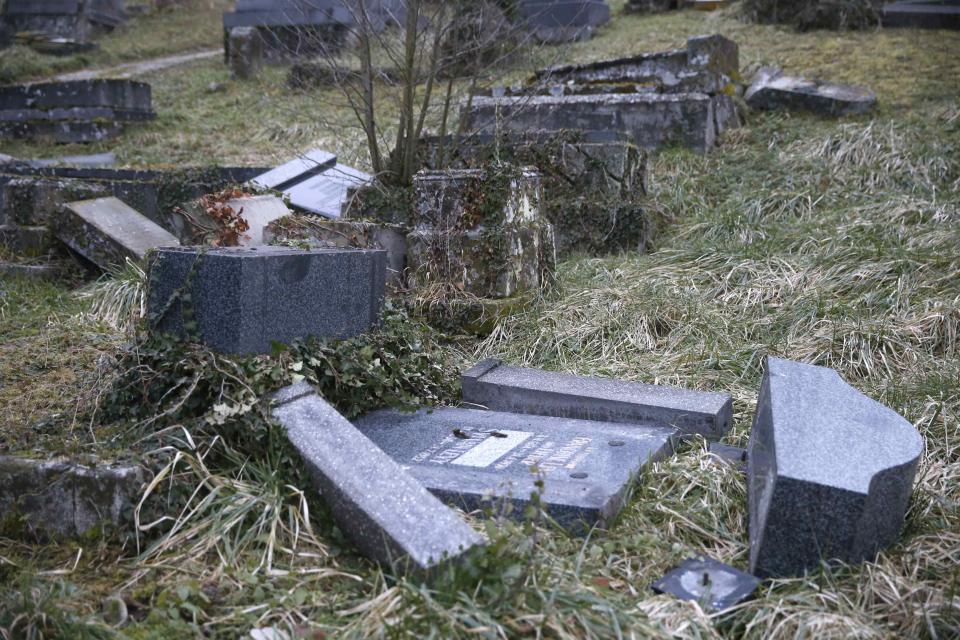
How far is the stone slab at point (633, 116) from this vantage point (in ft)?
26.9

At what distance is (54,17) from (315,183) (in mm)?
14610

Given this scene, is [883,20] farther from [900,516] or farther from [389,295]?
[900,516]

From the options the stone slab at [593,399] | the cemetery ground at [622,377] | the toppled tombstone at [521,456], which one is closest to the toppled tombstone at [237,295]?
the cemetery ground at [622,377]

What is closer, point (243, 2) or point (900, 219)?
point (900, 219)

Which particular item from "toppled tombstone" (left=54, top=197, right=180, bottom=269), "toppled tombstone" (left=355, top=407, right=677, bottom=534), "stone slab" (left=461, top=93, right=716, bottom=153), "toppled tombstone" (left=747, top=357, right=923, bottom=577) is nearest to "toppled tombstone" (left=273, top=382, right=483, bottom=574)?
"toppled tombstone" (left=355, top=407, right=677, bottom=534)

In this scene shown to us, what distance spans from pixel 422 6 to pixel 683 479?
14.3 feet

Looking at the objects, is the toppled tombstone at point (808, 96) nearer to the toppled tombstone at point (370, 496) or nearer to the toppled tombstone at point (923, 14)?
the toppled tombstone at point (923, 14)

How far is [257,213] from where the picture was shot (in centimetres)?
585

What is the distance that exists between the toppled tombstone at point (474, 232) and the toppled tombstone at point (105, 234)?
6.61 ft

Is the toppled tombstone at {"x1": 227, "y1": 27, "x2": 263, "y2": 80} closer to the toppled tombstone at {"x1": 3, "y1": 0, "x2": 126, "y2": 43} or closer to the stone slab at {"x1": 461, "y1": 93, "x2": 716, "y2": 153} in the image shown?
the toppled tombstone at {"x1": 3, "y1": 0, "x2": 126, "y2": 43}

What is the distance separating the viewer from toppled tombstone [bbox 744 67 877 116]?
338 inches

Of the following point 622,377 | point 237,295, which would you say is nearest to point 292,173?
point 622,377

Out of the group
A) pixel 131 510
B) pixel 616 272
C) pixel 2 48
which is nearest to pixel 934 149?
pixel 616 272

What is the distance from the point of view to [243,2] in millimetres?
15797
